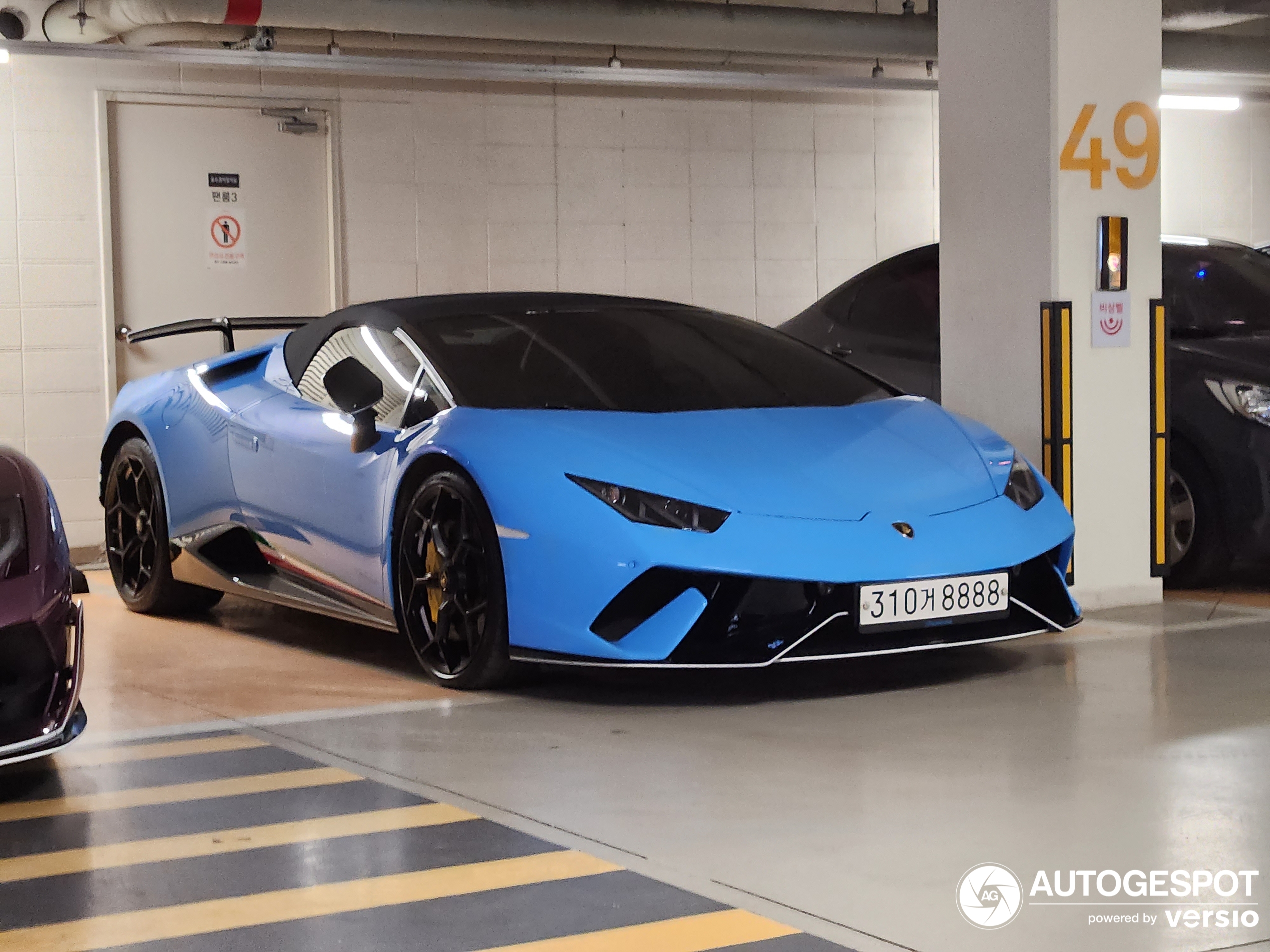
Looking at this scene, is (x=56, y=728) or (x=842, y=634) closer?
(x=56, y=728)

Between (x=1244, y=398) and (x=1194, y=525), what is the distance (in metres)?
0.51

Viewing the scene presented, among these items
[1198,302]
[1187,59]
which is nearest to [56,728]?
[1198,302]

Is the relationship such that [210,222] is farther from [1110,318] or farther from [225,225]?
[1110,318]

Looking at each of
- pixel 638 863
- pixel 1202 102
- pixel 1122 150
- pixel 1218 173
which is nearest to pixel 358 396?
pixel 638 863

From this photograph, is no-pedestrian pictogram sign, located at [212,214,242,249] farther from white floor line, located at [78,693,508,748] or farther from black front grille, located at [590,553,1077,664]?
black front grille, located at [590,553,1077,664]

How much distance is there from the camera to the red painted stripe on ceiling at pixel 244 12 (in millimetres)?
8328

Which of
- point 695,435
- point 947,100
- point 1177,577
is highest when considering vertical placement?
point 947,100

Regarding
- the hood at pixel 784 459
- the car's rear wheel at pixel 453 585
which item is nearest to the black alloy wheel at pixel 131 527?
the car's rear wheel at pixel 453 585

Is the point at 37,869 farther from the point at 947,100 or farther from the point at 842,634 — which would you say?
the point at 947,100

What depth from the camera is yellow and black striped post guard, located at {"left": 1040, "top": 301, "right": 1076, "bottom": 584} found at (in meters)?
6.06

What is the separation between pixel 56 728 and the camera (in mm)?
3426

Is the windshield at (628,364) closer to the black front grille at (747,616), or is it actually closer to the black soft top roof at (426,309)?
the black soft top roof at (426,309)

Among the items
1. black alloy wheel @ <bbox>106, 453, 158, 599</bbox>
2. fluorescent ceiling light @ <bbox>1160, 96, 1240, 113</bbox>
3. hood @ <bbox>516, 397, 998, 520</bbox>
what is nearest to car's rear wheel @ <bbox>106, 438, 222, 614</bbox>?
black alloy wheel @ <bbox>106, 453, 158, 599</bbox>

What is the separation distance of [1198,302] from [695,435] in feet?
10.8
